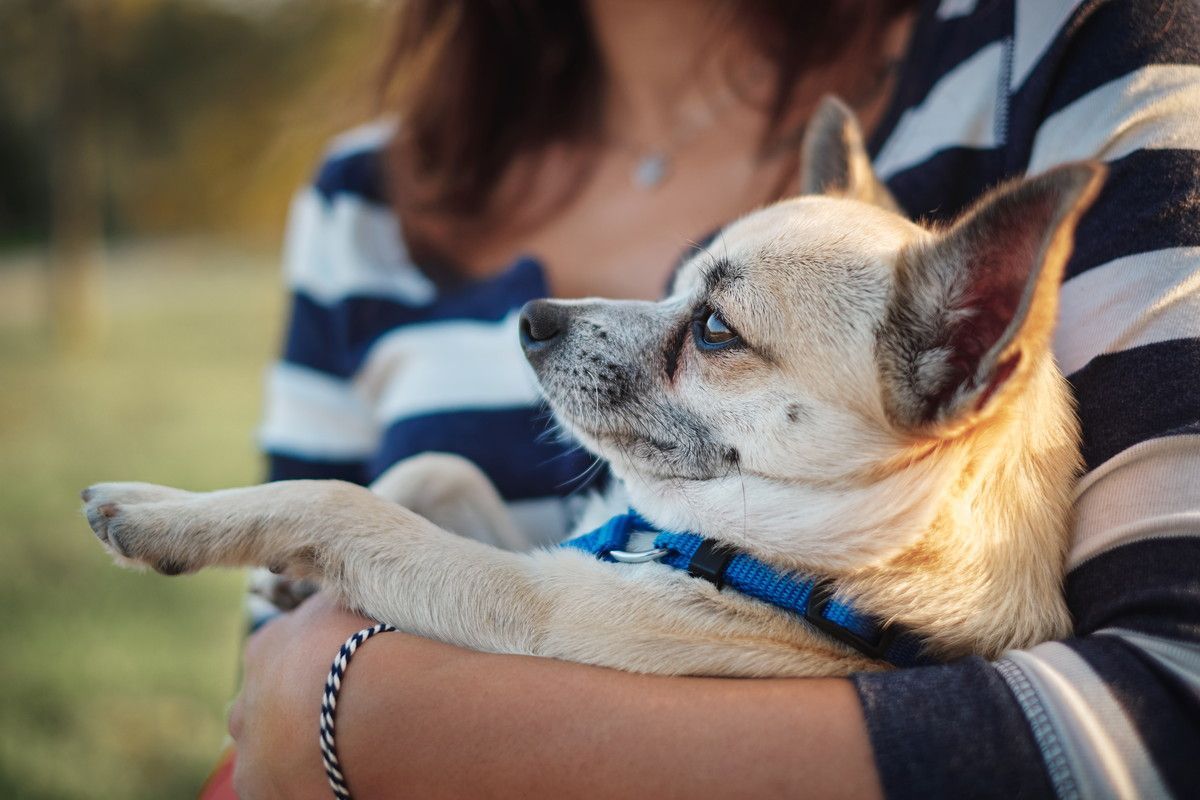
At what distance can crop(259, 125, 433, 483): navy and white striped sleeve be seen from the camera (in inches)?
88.0

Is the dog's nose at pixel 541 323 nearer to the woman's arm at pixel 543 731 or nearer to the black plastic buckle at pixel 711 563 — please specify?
the black plastic buckle at pixel 711 563

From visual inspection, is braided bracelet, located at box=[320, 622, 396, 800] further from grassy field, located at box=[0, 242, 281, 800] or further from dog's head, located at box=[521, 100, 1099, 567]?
grassy field, located at box=[0, 242, 281, 800]

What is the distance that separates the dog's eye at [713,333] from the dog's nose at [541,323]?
0.25 meters

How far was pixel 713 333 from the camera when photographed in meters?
1.56

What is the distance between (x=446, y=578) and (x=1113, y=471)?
100 cm

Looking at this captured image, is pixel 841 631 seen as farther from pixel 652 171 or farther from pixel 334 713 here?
pixel 652 171

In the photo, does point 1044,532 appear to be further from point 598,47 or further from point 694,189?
point 598,47

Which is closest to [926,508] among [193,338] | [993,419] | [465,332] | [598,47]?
[993,419]

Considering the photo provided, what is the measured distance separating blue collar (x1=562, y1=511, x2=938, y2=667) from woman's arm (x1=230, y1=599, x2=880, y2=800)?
20 centimetres

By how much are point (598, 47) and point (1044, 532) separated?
6.26 feet

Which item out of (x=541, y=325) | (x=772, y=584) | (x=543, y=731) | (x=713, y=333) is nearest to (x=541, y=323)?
(x=541, y=325)

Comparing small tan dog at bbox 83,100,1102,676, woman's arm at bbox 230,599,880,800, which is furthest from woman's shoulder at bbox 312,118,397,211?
woman's arm at bbox 230,599,880,800

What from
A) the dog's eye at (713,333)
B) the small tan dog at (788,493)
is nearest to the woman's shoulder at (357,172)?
the small tan dog at (788,493)

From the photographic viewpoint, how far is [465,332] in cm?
211
